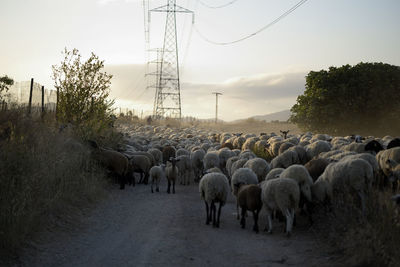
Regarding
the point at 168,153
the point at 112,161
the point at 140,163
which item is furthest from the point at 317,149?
the point at 112,161

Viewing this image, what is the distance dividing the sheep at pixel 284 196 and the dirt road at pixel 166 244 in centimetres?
54

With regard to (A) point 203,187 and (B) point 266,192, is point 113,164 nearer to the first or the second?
(A) point 203,187

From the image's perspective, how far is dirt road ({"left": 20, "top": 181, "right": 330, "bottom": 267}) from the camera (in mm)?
7273

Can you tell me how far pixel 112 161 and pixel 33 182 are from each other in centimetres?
665

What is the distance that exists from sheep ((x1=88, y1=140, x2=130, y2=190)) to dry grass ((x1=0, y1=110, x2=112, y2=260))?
191 cm

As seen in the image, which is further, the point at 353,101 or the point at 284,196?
the point at 353,101

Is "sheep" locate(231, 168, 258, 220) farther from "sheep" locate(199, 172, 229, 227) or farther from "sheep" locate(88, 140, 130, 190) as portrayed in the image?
"sheep" locate(88, 140, 130, 190)

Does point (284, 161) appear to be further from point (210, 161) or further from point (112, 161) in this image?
point (112, 161)

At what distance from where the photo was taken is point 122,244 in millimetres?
8125

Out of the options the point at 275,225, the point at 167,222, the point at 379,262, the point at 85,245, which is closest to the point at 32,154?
the point at 85,245

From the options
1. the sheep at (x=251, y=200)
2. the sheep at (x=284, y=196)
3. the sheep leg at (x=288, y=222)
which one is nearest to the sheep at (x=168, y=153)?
the sheep at (x=251, y=200)

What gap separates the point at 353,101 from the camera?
3981 cm

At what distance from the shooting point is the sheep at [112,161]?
15242mm

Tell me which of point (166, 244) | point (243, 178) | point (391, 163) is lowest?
point (166, 244)
